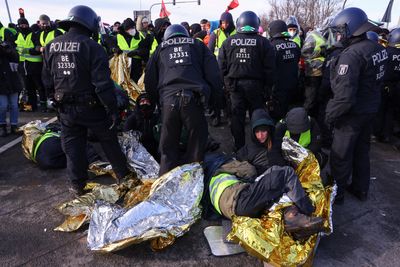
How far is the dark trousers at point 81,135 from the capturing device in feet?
10.3

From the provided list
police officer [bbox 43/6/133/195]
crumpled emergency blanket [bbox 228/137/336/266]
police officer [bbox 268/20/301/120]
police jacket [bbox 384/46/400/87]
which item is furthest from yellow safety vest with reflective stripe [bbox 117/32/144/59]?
crumpled emergency blanket [bbox 228/137/336/266]

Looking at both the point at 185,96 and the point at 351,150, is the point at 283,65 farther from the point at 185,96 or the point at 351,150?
the point at 185,96

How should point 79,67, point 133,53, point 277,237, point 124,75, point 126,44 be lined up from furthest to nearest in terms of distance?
point 126,44 < point 133,53 < point 124,75 < point 79,67 < point 277,237

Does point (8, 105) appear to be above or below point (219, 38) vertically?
below

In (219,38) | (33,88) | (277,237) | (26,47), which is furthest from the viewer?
(33,88)

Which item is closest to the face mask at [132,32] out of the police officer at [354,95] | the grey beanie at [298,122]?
the grey beanie at [298,122]

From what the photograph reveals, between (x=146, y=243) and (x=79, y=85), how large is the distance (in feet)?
5.26

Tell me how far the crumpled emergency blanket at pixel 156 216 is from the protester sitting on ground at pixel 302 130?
1073 millimetres

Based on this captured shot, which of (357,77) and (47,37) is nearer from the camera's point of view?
(357,77)

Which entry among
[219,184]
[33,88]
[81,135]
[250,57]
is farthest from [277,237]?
[33,88]

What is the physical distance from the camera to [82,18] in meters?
3.06

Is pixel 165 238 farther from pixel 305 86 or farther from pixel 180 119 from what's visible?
pixel 305 86

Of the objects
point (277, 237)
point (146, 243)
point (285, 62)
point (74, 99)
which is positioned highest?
point (285, 62)

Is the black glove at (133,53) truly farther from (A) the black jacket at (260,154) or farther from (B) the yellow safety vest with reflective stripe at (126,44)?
(A) the black jacket at (260,154)
